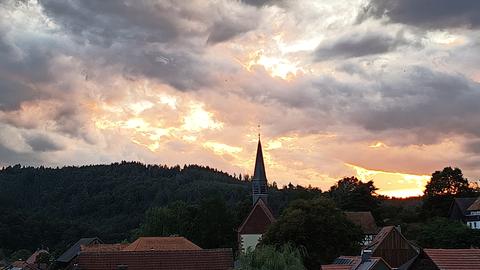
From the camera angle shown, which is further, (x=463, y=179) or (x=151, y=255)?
(x=463, y=179)

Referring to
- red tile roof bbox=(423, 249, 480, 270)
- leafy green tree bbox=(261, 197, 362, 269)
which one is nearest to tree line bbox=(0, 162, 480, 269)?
leafy green tree bbox=(261, 197, 362, 269)

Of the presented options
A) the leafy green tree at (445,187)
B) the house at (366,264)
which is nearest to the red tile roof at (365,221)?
the leafy green tree at (445,187)

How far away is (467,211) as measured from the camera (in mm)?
78688

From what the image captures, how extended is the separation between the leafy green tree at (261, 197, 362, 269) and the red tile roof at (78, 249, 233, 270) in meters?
→ 9.65

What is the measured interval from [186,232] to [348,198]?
Result: 79.3 ft

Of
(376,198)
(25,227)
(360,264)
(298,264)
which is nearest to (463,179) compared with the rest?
(376,198)

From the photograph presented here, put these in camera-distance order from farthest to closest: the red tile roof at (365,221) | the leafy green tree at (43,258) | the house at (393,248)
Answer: the leafy green tree at (43,258) < the red tile roof at (365,221) < the house at (393,248)

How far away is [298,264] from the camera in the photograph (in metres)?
41.1

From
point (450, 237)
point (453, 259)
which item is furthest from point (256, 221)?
point (453, 259)

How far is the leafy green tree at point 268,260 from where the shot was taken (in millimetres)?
40438

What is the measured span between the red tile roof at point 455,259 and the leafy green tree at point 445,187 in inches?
2255

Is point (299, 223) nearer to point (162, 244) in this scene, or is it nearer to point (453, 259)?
point (162, 244)

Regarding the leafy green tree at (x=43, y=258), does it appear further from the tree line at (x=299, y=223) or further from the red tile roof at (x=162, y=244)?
the red tile roof at (x=162, y=244)

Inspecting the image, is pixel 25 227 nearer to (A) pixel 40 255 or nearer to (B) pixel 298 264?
(A) pixel 40 255
